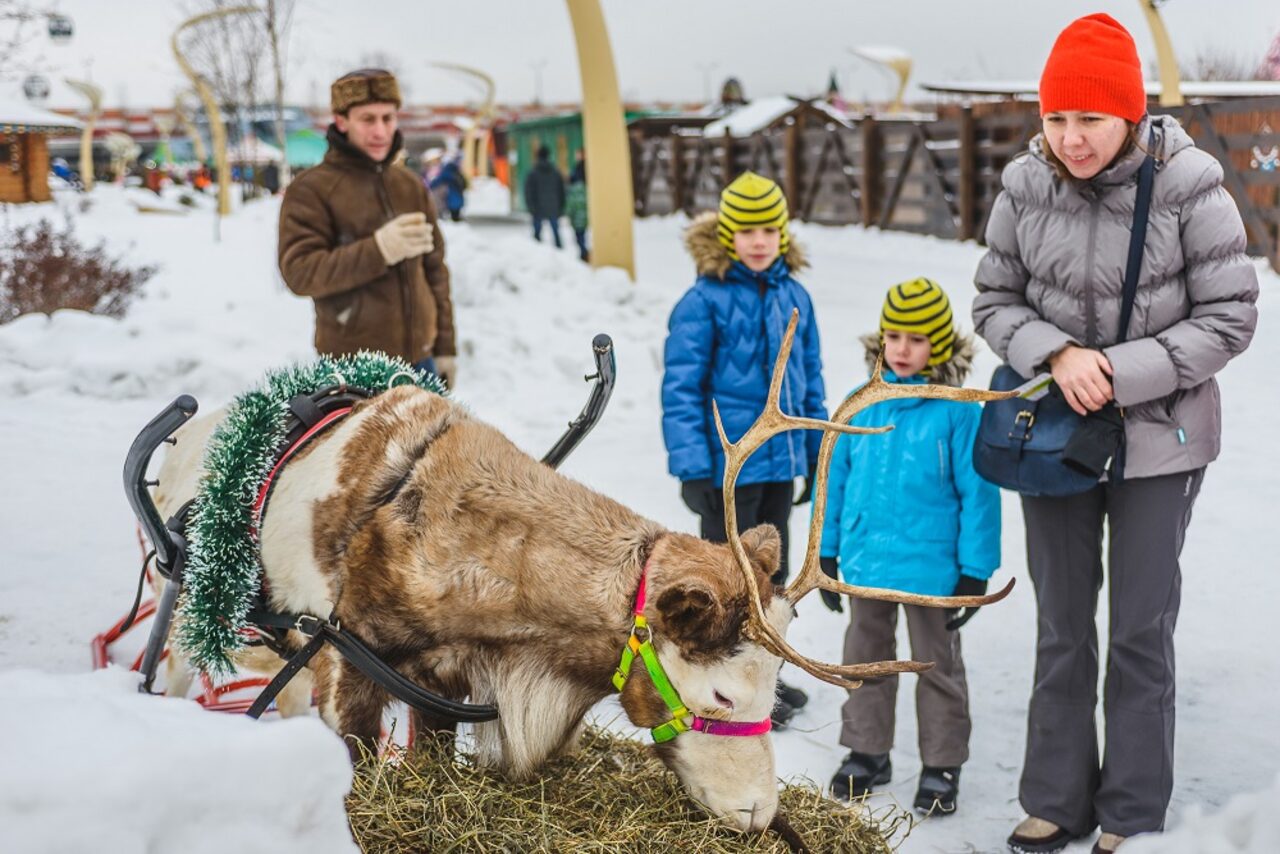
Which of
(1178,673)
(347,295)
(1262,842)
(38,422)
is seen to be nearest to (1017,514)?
(1178,673)

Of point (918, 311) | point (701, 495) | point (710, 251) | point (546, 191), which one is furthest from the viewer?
point (546, 191)

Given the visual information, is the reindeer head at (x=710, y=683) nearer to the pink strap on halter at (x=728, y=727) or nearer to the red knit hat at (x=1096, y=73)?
the pink strap on halter at (x=728, y=727)

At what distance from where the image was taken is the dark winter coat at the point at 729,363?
Result: 159 inches

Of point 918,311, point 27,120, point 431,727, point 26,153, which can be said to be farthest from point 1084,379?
point 26,153

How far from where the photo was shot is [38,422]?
686 centimetres

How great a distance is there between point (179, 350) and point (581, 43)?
5436mm

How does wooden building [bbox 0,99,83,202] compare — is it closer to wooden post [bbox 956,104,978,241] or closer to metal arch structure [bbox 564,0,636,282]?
metal arch structure [bbox 564,0,636,282]

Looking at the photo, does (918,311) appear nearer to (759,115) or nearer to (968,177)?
(968,177)

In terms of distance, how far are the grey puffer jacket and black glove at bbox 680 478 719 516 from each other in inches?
47.5

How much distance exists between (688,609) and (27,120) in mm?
27133

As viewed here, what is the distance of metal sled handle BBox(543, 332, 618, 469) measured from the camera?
293cm

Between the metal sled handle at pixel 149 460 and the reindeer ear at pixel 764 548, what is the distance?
A: 3.89 ft

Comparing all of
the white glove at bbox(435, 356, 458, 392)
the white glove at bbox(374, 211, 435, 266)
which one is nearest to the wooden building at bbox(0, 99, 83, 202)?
the white glove at bbox(435, 356, 458, 392)

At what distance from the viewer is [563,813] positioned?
7.98 feet
